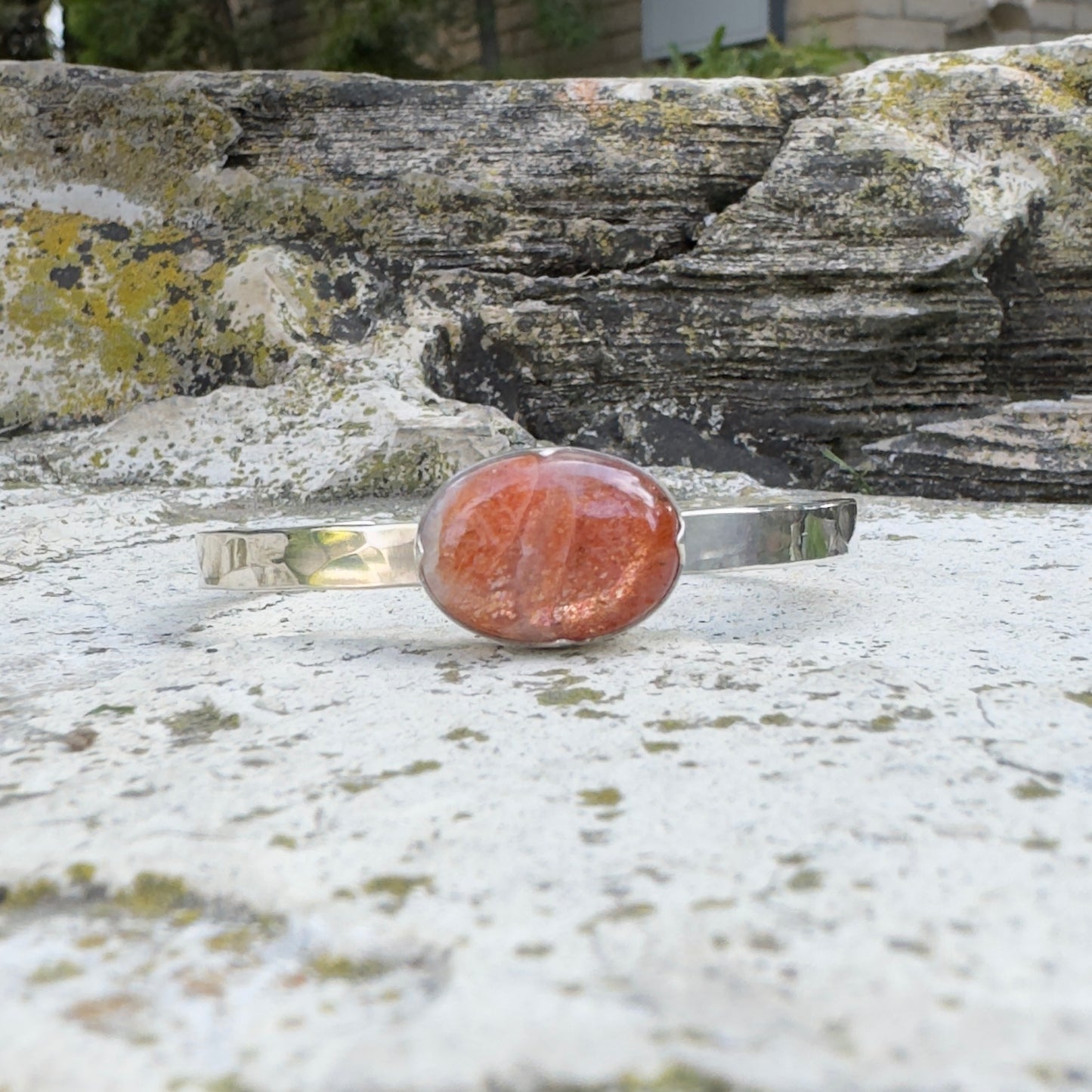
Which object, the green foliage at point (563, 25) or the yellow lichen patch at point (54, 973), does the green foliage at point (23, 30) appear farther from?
the yellow lichen patch at point (54, 973)

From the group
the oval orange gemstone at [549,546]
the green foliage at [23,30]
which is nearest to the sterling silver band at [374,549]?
the oval orange gemstone at [549,546]

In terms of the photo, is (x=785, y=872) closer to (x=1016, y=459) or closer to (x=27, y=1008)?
(x=27, y=1008)

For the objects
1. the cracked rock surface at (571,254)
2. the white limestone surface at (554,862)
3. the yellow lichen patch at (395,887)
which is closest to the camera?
the white limestone surface at (554,862)

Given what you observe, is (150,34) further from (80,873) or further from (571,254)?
(80,873)

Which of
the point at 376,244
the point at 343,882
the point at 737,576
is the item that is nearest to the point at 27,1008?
the point at 343,882

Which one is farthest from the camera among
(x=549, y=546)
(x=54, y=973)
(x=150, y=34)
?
(x=150, y=34)

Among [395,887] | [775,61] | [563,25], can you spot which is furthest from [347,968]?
[563,25]

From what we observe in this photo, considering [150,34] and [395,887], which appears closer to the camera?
[395,887]
